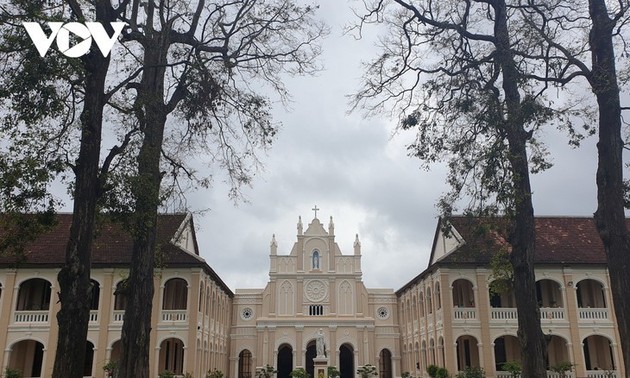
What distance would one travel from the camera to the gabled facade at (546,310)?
24016 millimetres

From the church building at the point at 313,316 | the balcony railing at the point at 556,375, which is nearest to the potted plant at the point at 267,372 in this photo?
the church building at the point at 313,316

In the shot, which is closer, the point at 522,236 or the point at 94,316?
the point at 522,236

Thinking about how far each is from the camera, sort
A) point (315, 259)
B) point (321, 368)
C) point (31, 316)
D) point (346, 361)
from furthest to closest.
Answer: point (315, 259) < point (346, 361) < point (321, 368) < point (31, 316)

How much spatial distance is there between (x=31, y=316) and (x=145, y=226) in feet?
51.5

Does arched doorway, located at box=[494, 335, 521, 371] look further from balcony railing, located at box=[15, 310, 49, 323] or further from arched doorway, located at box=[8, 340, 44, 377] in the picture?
arched doorway, located at box=[8, 340, 44, 377]

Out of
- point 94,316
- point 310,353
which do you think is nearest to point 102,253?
point 94,316

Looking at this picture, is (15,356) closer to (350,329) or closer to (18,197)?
(18,197)

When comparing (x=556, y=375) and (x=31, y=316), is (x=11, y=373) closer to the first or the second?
(x=31, y=316)

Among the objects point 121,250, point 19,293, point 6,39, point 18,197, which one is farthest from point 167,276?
point 6,39

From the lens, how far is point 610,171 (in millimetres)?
9344

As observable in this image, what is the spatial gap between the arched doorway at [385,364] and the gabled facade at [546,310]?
10.4m

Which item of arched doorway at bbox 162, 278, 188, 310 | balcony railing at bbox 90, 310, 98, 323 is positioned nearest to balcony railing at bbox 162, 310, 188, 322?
arched doorway at bbox 162, 278, 188, 310

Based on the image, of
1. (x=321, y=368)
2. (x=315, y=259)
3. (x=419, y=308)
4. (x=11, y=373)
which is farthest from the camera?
(x=315, y=259)

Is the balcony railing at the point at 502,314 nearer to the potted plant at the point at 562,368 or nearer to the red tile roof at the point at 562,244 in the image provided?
the red tile roof at the point at 562,244
